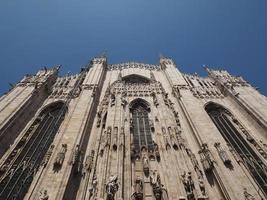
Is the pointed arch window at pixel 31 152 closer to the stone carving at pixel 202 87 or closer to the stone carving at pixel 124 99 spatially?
the stone carving at pixel 124 99

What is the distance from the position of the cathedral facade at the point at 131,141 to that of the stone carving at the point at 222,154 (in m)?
0.05

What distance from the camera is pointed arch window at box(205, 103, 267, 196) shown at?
12989 millimetres

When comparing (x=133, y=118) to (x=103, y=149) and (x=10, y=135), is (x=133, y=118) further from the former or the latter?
(x=10, y=135)

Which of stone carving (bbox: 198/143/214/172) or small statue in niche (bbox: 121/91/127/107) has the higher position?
small statue in niche (bbox: 121/91/127/107)

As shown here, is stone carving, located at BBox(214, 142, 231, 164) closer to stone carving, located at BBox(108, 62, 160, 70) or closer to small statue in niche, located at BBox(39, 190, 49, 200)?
small statue in niche, located at BBox(39, 190, 49, 200)

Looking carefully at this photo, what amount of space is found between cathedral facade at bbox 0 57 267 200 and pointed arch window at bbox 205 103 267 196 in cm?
6

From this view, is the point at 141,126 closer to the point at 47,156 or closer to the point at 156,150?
the point at 156,150

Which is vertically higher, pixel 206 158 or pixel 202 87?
pixel 202 87

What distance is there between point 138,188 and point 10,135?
26.5ft

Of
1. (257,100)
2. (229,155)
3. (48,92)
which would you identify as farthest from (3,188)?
(257,100)

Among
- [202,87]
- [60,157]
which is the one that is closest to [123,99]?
[60,157]

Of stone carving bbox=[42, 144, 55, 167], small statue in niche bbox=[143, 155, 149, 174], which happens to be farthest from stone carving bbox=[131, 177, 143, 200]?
stone carving bbox=[42, 144, 55, 167]

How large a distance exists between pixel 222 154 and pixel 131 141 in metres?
5.00

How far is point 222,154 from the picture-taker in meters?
12.8
